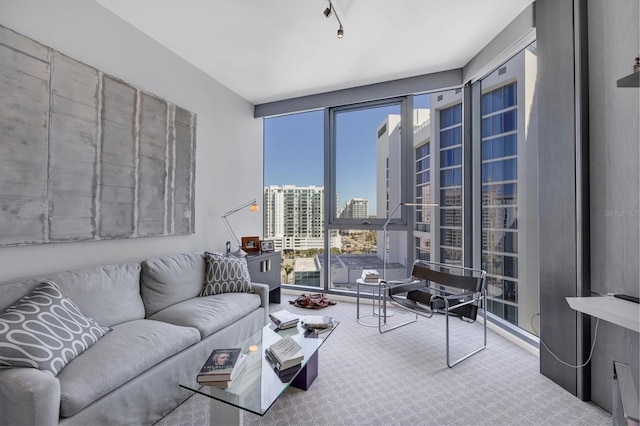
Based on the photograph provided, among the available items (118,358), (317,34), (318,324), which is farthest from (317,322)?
(317,34)

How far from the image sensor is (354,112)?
4.00m

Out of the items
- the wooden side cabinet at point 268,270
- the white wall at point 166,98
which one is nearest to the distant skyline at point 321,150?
the white wall at point 166,98

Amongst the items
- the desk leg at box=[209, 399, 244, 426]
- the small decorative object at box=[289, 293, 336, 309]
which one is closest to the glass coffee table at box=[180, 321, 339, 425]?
the desk leg at box=[209, 399, 244, 426]

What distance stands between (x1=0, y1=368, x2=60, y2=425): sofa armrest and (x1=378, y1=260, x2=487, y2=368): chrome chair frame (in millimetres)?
2347

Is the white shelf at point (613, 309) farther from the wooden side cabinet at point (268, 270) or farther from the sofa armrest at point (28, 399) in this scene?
the wooden side cabinet at point (268, 270)

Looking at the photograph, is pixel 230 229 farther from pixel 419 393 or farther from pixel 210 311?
pixel 419 393

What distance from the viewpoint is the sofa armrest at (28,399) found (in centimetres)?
114

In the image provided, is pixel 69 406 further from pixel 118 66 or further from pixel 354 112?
pixel 354 112

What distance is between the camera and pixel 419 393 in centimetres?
190

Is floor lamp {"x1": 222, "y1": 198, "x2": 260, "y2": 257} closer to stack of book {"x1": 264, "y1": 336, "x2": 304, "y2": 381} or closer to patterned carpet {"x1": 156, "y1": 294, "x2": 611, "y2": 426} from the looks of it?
patterned carpet {"x1": 156, "y1": 294, "x2": 611, "y2": 426}

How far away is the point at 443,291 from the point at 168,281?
277cm

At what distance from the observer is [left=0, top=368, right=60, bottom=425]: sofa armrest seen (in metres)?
1.14

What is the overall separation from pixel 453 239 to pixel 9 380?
3.70 meters

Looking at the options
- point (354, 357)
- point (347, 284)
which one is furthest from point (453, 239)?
point (354, 357)
